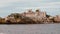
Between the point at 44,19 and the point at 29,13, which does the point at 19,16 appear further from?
the point at 44,19

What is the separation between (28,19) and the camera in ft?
74.3

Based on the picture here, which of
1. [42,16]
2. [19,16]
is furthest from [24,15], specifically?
[42,16]

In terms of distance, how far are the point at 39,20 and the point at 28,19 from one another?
202 centimetres

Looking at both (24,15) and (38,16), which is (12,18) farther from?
(38,16)

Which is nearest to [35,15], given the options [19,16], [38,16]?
[38,16]

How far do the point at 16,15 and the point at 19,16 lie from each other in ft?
1.88

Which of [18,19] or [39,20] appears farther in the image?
[39,20]

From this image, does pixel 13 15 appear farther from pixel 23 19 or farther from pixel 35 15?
pixel 35 15

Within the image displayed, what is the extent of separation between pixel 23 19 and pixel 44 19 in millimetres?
2474

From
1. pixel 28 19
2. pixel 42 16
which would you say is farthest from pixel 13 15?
pixel 42 16

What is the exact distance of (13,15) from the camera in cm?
2202

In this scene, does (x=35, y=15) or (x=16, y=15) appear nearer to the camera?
(x=16, y=15)

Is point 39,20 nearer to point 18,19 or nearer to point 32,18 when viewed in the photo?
point 32,18

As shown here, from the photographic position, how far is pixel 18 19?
22547 millimetres
